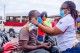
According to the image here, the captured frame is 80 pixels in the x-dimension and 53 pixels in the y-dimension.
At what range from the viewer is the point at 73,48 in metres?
3.58

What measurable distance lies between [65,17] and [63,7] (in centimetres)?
15

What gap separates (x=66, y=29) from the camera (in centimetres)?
354

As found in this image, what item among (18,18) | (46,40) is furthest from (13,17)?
(46,40)

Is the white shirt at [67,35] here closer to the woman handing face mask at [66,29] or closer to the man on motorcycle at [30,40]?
the woman handing face mask at [66,29]

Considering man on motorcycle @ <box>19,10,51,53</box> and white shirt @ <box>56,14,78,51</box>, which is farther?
man on motorcycle @ <box>19,10,51,53</box>

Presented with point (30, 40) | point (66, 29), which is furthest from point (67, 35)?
point (30, 40)

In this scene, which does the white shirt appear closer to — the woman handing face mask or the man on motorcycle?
the woman handing face mask

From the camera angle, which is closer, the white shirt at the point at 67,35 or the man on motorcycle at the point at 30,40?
the white shirt at the point at 67,35

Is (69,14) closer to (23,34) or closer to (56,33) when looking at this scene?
(56,33)

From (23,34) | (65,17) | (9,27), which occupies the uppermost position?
(65,17)

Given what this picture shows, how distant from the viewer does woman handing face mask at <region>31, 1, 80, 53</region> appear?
3498 mm

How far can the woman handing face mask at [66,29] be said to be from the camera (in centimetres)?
350

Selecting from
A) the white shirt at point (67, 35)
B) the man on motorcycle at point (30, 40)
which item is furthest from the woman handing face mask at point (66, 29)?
the man on motorcycle at point (30, 40)

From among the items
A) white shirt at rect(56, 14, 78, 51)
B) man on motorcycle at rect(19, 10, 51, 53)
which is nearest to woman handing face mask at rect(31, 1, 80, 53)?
white shirt at rect(56, 14, 78, 51)
